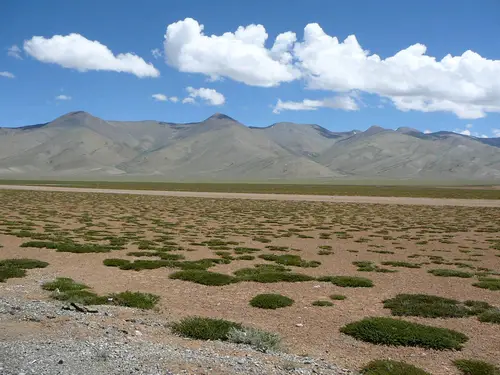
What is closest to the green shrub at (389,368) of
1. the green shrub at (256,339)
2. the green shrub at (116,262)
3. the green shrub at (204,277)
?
A: the green shrub at (256,339)

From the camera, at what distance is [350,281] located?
18766mm

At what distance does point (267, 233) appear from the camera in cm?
3784

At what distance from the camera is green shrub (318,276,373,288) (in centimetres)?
1839

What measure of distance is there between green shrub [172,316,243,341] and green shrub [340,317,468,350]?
3.15 meters

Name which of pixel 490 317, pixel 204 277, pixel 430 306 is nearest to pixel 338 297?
pixel 430 306

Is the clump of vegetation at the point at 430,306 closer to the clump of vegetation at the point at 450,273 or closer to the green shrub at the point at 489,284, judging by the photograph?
the green shrub at the point at 489,284

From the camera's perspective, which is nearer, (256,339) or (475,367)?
(475,367)

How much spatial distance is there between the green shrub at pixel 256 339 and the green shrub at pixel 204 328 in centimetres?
27

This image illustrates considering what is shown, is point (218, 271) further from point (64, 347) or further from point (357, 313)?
point (64, 347)

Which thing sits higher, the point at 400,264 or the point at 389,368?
the point at 389,368

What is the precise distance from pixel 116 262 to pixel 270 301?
962 centimetres

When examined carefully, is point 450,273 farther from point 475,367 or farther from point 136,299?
point 136,299

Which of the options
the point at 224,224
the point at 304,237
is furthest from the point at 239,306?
the point at 224,224

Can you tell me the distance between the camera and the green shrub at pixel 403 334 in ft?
37.8
